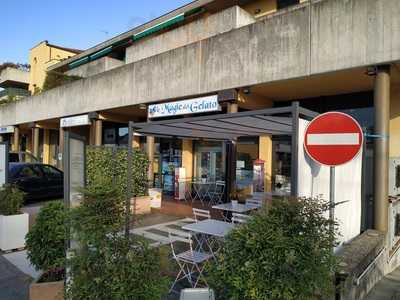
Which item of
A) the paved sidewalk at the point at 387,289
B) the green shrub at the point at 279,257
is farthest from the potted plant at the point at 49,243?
the paved sidewalk at the point at 387,289

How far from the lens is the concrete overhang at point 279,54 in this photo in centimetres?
771

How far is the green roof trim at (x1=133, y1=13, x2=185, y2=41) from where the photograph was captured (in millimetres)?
15516

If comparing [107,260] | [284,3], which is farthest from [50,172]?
[107,260]

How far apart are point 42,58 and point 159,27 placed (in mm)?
18622

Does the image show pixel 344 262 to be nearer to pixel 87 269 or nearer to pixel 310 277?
pixel 310 277

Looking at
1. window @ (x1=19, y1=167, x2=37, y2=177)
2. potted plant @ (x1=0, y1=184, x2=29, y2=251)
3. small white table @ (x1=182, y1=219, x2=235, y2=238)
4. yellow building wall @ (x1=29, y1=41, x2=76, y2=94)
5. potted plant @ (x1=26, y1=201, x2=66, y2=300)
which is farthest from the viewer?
yellow building wall @ (x1=29, y1=41, x2=76, y2=94)

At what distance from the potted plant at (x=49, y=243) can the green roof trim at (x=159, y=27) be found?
39.8 ft

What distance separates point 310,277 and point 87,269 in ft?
6.24

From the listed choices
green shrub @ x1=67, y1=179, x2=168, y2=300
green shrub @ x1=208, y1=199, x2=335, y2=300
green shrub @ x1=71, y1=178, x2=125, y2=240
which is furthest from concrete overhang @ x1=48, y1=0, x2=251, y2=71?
green shrub @ x1=67, y1=179, x2=168, y2=300

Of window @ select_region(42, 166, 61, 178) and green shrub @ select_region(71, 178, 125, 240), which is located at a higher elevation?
green shrub @ select_region(71, 178, 125, 240)

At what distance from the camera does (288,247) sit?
302 centimetres

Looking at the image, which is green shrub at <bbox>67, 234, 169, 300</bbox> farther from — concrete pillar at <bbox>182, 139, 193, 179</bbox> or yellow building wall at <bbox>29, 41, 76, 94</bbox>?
yellow building wall at <bbox>29, 41, 76, 94</bbox>

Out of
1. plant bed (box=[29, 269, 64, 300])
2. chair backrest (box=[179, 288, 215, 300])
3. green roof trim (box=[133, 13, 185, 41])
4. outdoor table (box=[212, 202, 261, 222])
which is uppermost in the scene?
green roof trim (box=[133, 13, 185, 41])

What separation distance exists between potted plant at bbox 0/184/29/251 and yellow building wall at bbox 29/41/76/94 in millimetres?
24761
